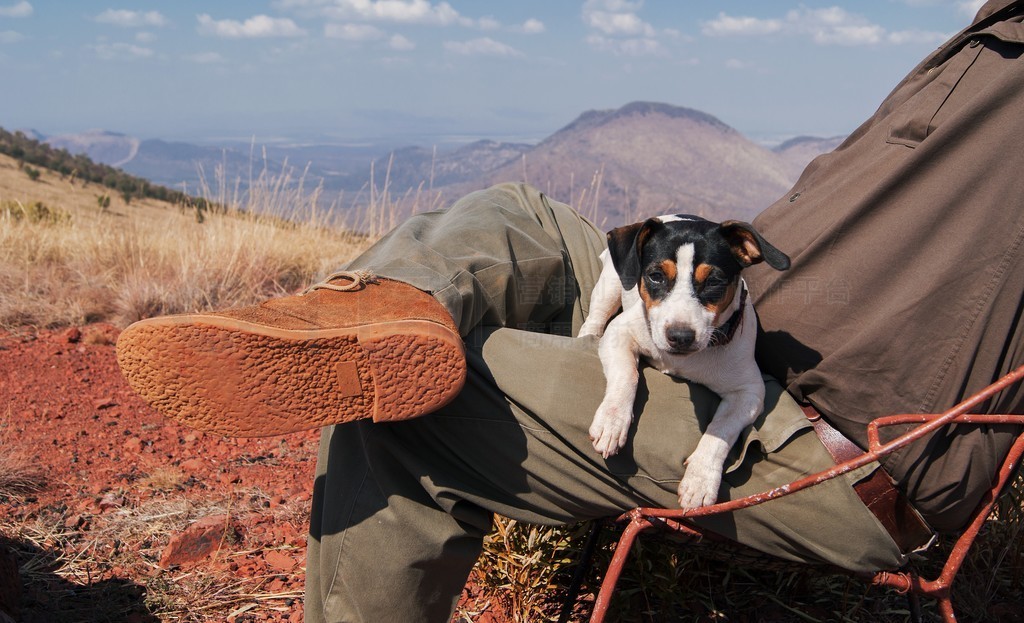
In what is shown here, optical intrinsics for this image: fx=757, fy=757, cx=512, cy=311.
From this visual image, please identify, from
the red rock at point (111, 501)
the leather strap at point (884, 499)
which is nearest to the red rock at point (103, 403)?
the red rock at point (111, 501)

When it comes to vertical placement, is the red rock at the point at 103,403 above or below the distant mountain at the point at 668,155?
below

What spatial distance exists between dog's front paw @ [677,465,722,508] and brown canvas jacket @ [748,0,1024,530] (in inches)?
17.7

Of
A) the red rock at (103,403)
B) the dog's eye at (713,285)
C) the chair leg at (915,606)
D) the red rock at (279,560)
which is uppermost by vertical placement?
the dog's eye at (713,285)

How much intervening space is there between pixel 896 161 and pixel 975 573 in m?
1.75

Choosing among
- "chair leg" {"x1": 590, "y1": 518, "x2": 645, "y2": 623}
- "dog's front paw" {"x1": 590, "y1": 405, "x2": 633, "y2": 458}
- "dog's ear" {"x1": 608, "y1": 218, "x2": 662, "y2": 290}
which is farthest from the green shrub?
"chair leg" {"x1": 590, "y1": 518, "x2": 645, "y2": 623}

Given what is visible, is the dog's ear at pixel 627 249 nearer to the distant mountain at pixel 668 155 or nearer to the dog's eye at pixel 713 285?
the dog's eye at pixel 713 285

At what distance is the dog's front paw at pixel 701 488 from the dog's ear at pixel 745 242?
0.57 meters

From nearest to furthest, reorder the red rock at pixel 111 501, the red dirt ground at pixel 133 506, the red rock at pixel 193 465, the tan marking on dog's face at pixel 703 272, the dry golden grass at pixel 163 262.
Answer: the tan marking on dog's face at pixel 703 272, the red dirt ground at pixel 133 506, the red rock at pixel 111 501, the red rock at pixel 193 465, the dry golden grass at pixel 163 262

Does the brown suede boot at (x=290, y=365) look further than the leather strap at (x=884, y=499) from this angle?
No

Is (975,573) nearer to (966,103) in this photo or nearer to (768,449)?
(768,449)

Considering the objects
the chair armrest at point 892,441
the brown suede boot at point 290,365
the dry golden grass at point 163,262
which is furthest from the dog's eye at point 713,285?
the dry golden grass at point 163,262

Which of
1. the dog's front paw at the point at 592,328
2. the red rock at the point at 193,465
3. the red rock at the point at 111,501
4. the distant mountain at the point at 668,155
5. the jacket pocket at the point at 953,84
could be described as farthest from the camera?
the distant mountain at the point at 668,155

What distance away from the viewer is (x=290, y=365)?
175 centimetres

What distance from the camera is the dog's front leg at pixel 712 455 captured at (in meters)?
1.93
